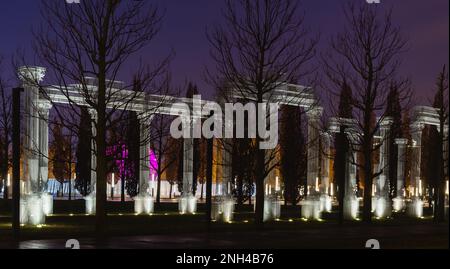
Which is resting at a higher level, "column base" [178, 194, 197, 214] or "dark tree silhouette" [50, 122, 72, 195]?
"dark tree silhouette" [50, 122, 72, 195]

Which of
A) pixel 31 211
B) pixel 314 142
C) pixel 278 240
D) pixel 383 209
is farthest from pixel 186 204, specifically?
pixel 278 240

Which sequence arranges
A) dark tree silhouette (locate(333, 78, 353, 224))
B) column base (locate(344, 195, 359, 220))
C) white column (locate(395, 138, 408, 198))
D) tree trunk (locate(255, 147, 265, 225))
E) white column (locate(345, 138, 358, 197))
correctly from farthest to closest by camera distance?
white column (locate(395, 138, 408, 198)), white column (locate(345, 138, 358, 197)), column base (locate(344, 195, 359, 220)), dark tree silhouette (locate(333, 78, 353, 224)), tree trunk (locate(255, 147, 265, 225))

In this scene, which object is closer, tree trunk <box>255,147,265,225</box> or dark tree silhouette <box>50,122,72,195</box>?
tree trunk <box>255,147,265,225</box>

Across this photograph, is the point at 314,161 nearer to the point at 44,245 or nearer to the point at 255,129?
the point at 255,129

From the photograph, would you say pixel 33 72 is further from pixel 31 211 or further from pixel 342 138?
pixel 342 138

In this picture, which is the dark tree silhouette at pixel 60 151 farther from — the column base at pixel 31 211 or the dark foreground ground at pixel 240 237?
the dark foreground ground at pixel 240 237

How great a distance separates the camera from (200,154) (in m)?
63.1

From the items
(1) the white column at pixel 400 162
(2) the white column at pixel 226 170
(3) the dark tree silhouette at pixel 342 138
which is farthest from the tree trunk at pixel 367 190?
(1) the white column at pixel 400 162

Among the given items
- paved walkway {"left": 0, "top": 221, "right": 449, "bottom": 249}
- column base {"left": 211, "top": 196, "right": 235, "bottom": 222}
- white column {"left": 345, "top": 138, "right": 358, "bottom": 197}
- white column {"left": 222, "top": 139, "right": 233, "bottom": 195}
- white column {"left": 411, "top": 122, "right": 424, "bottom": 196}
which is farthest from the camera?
white column {"left": 411, "top": 122, "right": 424, "bottom": 196}

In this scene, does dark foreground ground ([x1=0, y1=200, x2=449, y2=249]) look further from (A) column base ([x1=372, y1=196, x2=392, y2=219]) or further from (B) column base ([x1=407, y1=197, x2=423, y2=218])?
(B) column base ([x1=407, y1=197, x2=423, y2=218])

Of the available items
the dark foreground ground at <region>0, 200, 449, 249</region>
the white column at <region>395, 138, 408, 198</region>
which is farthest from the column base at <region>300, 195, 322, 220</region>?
the white column at <region>395, 138, 408, 198</region>
